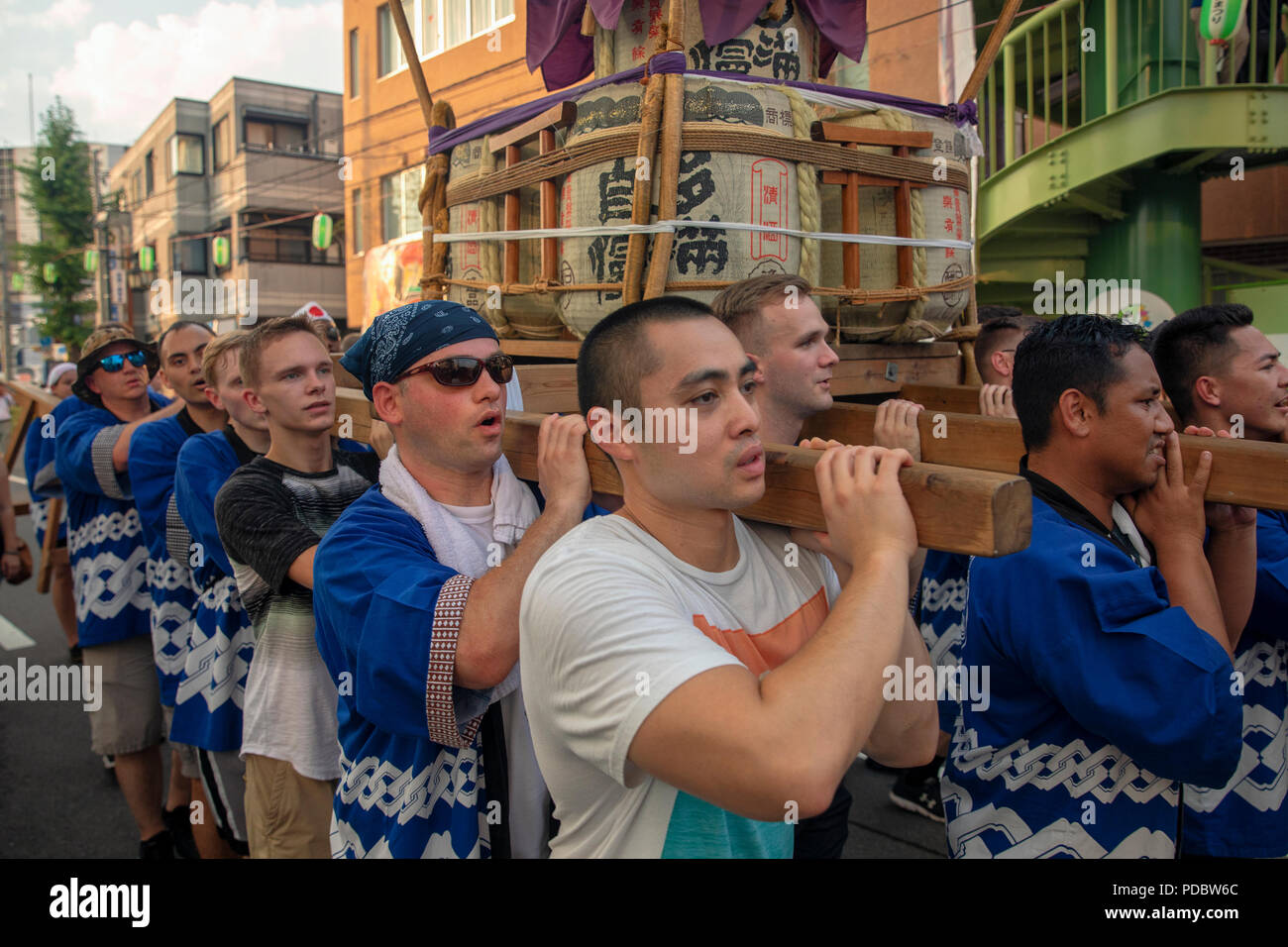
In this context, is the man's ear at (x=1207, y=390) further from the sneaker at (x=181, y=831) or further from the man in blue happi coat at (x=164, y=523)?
the sneaker at (x=181, y=831)

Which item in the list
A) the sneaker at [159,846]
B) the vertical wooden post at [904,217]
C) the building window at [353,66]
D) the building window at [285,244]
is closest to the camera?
the vertical wooden post at [904,217]

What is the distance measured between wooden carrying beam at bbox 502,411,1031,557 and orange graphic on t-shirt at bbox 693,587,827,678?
0.18m

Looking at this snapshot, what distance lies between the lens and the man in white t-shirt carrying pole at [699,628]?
120 cm

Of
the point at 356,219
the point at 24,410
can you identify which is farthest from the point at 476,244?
the point at 356,219

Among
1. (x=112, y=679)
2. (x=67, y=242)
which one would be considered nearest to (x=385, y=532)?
(x=112, y=679)

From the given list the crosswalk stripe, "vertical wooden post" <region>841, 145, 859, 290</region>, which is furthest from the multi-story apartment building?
"vertical wooden post" <region>841, 145, 859, 290</region>

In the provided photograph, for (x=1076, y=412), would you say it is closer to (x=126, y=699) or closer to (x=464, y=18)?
(x=126, y=699)

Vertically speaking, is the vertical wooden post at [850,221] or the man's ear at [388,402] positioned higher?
the vertical wooden post at [850,221]

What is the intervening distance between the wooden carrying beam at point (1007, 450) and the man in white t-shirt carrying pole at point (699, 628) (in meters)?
0.74

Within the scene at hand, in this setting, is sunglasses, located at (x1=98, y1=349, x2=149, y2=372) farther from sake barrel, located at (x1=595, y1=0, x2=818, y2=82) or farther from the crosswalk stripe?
the crosswalk stripe

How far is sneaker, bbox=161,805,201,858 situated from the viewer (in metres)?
4.04
